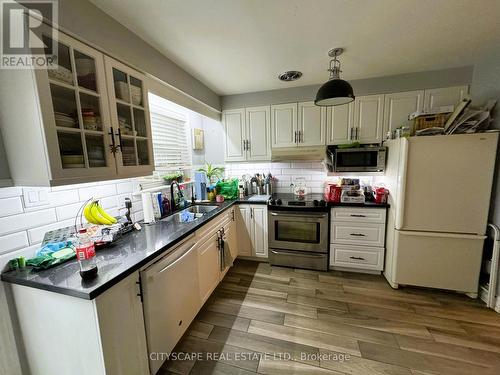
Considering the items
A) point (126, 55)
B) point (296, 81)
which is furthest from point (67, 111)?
point (296, 81)

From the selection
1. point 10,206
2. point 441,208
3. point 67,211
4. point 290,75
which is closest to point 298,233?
point 441,208

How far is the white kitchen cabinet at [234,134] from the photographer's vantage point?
9.92 feet

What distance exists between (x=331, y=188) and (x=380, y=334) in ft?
5.00

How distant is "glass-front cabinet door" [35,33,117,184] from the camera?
101 cm

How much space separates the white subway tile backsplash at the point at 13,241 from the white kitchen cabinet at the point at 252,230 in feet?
6.61

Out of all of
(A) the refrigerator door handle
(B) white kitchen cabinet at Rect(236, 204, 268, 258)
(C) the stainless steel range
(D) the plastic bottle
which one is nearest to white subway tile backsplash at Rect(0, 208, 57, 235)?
(D) the plastic bottle

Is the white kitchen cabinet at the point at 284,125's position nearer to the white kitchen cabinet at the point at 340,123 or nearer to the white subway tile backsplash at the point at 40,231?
the white kitchen cabinet at the point at 340,123

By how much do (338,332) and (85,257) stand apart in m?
1.96

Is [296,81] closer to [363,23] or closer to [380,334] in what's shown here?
[363,23]

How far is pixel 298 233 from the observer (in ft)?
8.61

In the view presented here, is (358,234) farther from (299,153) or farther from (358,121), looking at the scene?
(358,121)

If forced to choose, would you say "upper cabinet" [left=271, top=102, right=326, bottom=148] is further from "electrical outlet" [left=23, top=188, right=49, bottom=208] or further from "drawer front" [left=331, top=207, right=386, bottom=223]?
"electrical outlet" [left=23, top=188, right=49, bottom=208]

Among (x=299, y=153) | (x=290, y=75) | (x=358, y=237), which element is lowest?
(x=358, y=237)

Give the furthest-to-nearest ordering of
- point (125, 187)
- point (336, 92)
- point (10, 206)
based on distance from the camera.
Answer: point (125, 187) < point (336, 92) < point (10, 206)
